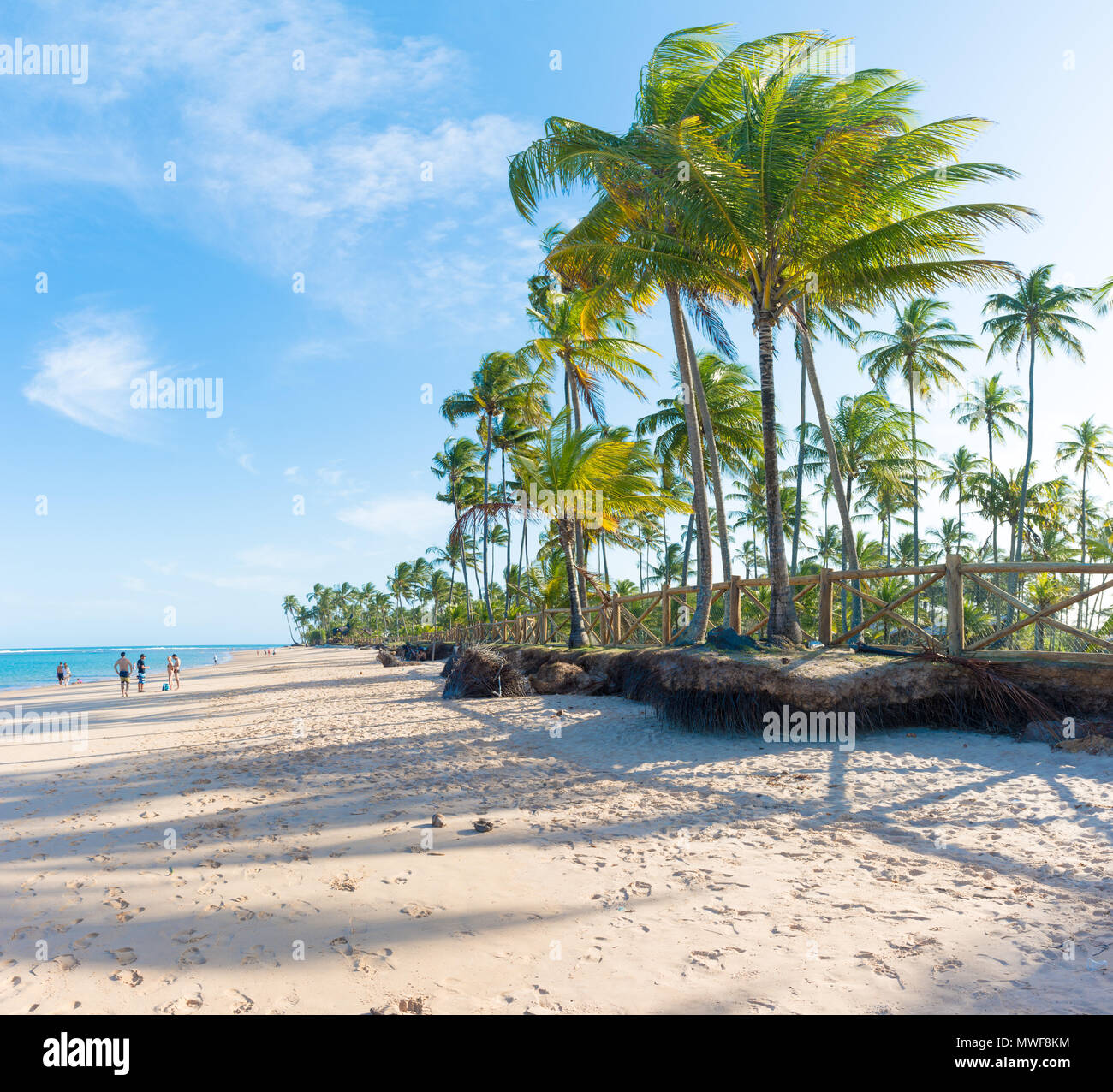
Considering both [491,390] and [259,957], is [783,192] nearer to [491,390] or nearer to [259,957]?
[259,957]

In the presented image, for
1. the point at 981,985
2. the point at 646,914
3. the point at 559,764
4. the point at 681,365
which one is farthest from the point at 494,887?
the point at 681,365

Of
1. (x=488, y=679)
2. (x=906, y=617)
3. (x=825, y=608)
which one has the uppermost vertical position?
(x=825, y=608)

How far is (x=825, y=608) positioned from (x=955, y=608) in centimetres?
202

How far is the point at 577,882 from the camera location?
428 centimetres

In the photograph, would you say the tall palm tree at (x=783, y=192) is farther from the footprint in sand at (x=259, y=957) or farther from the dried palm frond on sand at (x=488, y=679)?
the footprint in sand at (x=259, y=957)

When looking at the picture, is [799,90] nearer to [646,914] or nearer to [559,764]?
[559,764]

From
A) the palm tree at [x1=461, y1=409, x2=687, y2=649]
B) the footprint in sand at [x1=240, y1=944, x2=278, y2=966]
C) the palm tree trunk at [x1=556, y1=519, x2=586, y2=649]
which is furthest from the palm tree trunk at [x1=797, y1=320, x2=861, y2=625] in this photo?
the footprint in sand at [x1=240, y1=944, x2=278, y2=966]

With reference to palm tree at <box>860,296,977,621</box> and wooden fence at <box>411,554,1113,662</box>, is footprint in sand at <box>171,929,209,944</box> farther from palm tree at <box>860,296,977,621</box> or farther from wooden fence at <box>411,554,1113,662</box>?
palm tree at <box>860,296,977,621</box>

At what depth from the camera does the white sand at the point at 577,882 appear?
9.93ft

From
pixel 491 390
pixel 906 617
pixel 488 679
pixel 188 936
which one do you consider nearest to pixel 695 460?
pixel 906 617

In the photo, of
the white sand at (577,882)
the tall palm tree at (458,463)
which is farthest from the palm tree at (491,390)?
the white sand at (577,882)
